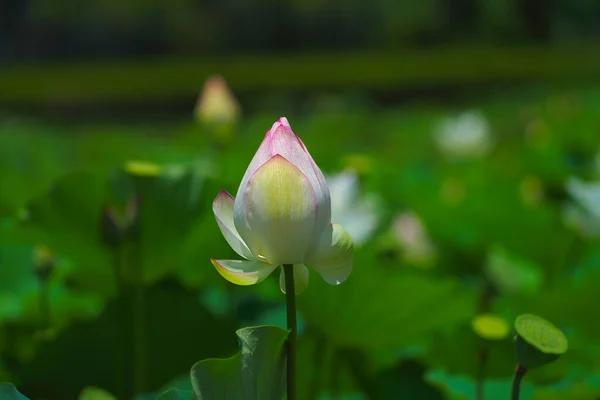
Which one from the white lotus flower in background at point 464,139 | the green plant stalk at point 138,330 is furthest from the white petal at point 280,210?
the white lotus flower in background at point 464,139

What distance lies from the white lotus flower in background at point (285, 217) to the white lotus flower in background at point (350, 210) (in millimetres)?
224

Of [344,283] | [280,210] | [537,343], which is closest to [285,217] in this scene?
[280,210]

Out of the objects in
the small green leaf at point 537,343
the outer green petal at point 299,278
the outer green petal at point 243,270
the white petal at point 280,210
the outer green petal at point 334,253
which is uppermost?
the white petal at point 280,210

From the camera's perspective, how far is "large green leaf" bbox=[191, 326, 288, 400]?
346 mm

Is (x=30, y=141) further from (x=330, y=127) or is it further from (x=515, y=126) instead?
(x=515, y=126)

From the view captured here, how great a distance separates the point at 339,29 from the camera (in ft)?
32.7

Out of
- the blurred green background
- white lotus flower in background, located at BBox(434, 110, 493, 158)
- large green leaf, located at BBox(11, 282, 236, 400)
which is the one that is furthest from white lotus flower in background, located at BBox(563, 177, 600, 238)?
white lotus flower in background, located at BBox(434, 110, 493, 158)

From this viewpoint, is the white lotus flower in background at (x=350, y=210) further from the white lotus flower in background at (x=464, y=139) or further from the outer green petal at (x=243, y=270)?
the white lotus flower in background at (x=464, y=139)

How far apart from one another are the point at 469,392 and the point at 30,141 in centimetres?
261

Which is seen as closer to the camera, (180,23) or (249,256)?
(249,256)

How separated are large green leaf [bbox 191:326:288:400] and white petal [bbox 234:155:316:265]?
0.13 ft

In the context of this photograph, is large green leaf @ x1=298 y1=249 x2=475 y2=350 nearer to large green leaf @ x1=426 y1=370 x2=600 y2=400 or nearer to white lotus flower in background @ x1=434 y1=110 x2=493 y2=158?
large green leaf @ x1=426 y1=370 x2=600 y2=400

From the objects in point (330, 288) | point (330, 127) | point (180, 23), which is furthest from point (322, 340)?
point (180, 23)

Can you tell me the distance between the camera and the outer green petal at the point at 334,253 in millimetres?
368
